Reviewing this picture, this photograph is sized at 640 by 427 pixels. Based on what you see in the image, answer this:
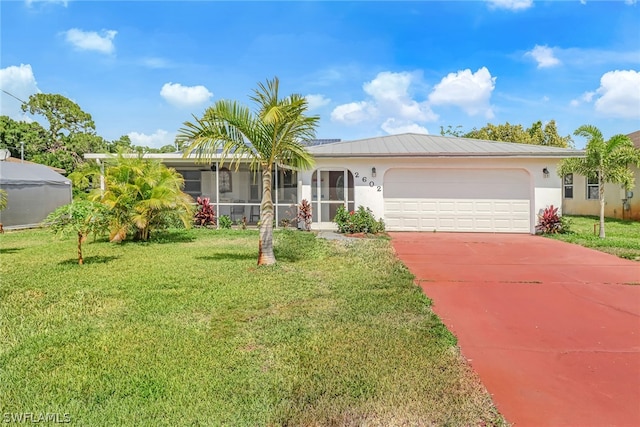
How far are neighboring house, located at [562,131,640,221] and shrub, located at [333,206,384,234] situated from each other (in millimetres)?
12071

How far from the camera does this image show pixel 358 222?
13.2m

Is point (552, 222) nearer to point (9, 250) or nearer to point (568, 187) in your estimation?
point (568, 187)

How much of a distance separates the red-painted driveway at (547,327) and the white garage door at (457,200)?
464 centimetres

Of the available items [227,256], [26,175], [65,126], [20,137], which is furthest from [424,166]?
[65,126]

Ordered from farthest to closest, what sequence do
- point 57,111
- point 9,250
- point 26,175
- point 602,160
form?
1. point 57,111
2. point 26,175
3. point 602,160
4. point 9,250

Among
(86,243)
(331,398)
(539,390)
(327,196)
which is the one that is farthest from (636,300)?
(86,243)

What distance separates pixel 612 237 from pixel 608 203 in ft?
26.5

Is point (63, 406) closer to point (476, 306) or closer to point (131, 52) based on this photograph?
point (476, 306)

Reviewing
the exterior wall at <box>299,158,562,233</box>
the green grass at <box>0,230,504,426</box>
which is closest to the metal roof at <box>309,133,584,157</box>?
the exterior wall at <box>299,158,562,233</box>

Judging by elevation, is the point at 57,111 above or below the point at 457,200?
above

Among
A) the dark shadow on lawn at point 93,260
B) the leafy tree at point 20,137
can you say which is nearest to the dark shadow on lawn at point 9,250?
the dark shadow on lawn at point 93,260

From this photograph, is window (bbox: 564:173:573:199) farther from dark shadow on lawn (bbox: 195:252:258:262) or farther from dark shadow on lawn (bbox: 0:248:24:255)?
dark shadow on lawn (bbox: 0:248:24:255)

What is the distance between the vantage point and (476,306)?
535 centimetres

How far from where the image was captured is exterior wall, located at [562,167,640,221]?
1711 cm
